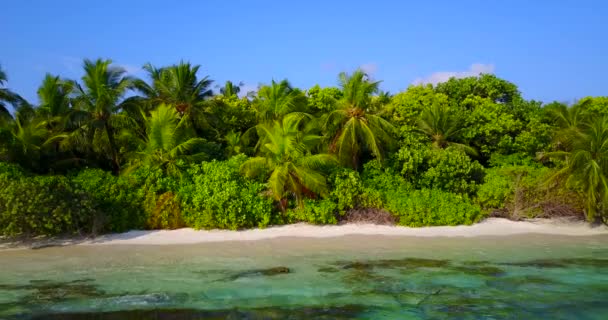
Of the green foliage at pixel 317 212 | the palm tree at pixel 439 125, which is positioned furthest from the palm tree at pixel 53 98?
the palm tree at pixel 439 125

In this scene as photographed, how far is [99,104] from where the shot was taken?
21.4 meters

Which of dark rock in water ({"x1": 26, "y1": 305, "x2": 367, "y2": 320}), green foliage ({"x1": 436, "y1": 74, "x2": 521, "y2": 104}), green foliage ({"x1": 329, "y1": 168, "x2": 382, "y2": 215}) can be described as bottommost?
dark rock in water ({"x1": 26, "y1": 305, "x2": 367, "y2": 320})

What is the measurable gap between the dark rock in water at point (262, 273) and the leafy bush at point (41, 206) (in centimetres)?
675

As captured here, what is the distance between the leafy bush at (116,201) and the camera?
17.5 metres

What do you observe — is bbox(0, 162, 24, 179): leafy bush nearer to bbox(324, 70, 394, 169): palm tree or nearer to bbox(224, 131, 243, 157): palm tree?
bbox(224, 131, 243, 157): palm tree

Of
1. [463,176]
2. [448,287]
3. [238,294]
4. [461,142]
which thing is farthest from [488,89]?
[238,294]

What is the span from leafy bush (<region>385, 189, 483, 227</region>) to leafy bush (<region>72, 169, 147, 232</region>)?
9.56 m

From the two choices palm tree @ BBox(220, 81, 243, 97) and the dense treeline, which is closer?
the dense treeline

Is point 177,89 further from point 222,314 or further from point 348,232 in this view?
point 222,314

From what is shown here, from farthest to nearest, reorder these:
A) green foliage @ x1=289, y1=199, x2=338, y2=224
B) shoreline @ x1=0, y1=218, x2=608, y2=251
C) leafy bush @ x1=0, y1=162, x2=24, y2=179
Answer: green foliage @ x1=289, y1=199, x2=338, y2=224, leafy bush @ x1=0, y1=162, x2=24, y2=179, shoreline @ x1=0, y1=218, x2=608, y2=251

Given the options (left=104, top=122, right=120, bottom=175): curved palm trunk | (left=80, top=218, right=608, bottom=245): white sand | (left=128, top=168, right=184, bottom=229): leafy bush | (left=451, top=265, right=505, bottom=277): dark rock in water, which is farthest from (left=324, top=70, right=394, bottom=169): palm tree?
(left=104, top=122, right=120, bottom=175): curved palm trunk

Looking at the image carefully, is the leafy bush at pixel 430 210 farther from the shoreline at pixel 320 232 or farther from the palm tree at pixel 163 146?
the palm tree at pixel 163 146

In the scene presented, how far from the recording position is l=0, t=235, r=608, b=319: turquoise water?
32.1 feet

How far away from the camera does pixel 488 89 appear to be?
30.1 meters
